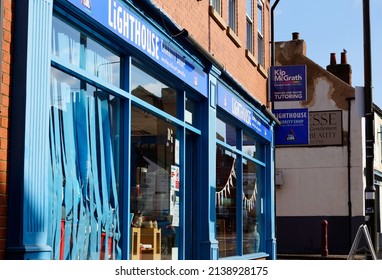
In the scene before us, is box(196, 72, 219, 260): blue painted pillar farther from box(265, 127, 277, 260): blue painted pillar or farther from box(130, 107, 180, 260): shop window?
box(265, 127, 277, 260): blue painted pillar

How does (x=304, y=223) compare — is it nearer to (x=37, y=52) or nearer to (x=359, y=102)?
(x=359, y=102)

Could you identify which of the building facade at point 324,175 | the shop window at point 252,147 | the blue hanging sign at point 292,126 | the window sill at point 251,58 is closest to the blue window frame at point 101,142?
the shop window at point 252,147

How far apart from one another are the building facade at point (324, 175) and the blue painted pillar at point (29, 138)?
74.1ft

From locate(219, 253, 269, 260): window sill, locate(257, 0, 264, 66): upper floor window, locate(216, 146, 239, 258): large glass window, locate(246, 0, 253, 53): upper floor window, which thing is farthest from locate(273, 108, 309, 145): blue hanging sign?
locate(216, 146, 239, 258): large glass window

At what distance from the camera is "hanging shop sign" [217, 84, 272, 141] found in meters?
12.3

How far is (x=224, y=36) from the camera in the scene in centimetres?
1291

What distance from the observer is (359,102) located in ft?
51.6

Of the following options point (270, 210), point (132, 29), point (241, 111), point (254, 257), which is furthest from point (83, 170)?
point (270, 210)

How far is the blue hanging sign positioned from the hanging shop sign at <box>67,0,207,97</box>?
6364mm

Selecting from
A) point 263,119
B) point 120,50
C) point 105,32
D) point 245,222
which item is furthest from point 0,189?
point 263,119

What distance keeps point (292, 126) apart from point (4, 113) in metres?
12.3

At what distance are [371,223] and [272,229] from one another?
7.49ft

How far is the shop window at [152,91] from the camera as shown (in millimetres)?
8719

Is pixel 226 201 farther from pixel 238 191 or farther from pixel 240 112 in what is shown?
pixel 240 112
